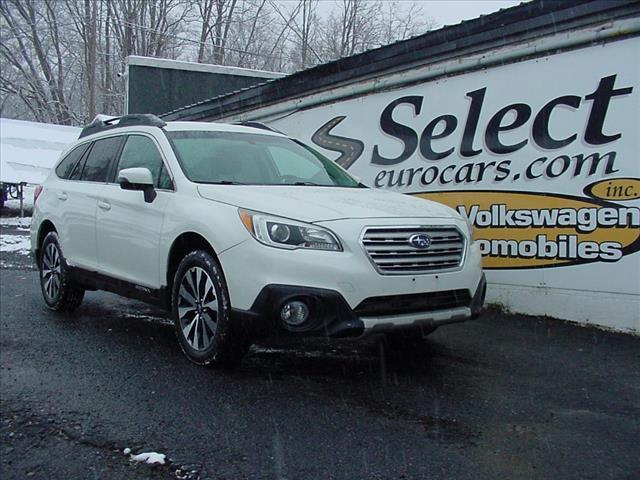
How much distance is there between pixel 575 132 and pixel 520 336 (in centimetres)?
210

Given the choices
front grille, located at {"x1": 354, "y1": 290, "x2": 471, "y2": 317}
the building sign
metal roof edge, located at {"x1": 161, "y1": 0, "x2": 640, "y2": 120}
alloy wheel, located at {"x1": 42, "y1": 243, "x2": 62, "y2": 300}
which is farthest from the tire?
metal roof edge, located at {"x1": 161, "y1": 0, "x2": 640, "y2": 120}

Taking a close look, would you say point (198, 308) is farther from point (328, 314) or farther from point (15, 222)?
point (15, 222)

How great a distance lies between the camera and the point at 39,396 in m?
3.97

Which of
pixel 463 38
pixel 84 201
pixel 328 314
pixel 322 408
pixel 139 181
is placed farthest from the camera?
pixel 463 38

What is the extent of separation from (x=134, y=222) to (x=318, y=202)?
5.33 feet

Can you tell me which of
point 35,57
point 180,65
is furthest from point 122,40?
point 180,65

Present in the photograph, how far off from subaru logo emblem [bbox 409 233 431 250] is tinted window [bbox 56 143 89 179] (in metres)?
3.84

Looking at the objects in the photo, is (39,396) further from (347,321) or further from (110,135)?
(110,135)

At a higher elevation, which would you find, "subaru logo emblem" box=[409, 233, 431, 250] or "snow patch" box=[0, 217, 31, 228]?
"snow patch" box=[0, 217, 31, 228]

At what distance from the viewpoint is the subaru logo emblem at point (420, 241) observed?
4.20m

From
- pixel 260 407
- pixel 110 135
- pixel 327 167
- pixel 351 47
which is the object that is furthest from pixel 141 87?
pixel 351 47

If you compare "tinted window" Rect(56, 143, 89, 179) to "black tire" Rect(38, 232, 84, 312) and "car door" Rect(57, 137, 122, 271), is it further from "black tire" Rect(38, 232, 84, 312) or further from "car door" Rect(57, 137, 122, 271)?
"black tire" Rect(38, 232, 84, 312)

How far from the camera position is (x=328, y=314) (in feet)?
12.9

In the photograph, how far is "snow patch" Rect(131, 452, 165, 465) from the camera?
3.04 meters
